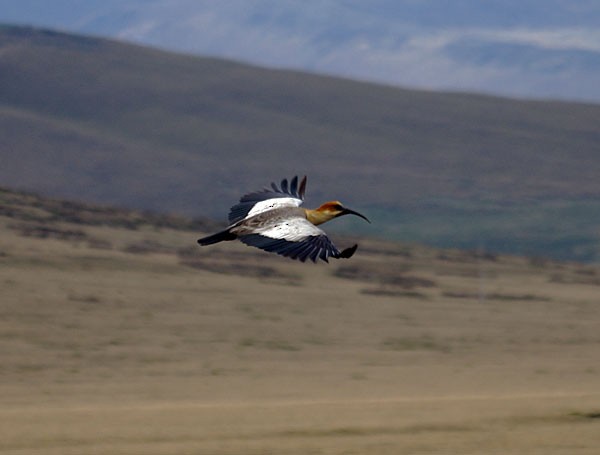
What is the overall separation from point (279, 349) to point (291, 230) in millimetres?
9213

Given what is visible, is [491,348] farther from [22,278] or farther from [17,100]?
[17,100]

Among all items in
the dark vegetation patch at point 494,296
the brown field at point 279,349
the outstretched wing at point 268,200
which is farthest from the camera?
the dark vegetation patch at point 494,296

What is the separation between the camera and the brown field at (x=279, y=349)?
9297 mm

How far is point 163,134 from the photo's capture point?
5272 cm

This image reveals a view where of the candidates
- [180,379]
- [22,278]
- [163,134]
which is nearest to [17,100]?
[163,134]

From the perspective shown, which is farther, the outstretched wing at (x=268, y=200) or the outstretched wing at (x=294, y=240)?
the outstretched wing at (x=268, y=200)

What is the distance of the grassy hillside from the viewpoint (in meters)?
42.0

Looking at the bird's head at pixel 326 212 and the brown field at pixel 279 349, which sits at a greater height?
the bird's head at pixel 326 212

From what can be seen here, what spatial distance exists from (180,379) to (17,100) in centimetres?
4554

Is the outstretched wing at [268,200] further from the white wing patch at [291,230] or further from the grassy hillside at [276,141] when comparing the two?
the grassy hillside at [276,141]

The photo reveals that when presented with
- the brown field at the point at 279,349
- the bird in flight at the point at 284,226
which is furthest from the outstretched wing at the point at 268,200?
the brown field at the point at 279,349

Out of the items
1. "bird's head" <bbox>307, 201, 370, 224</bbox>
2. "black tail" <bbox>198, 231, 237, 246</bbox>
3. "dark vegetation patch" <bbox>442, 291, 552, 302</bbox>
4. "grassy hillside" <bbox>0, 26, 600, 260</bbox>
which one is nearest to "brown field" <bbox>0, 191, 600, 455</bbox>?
"dark vegetation patch" <bbox>442, 291, 552, 302</bbox>

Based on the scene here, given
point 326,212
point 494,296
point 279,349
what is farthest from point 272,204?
point 494,296

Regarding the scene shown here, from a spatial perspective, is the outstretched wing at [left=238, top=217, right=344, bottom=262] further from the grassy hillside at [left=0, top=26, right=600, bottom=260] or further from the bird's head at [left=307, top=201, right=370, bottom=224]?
the grassy hillside at [left=0, top=26, right=600, bottom=260]
